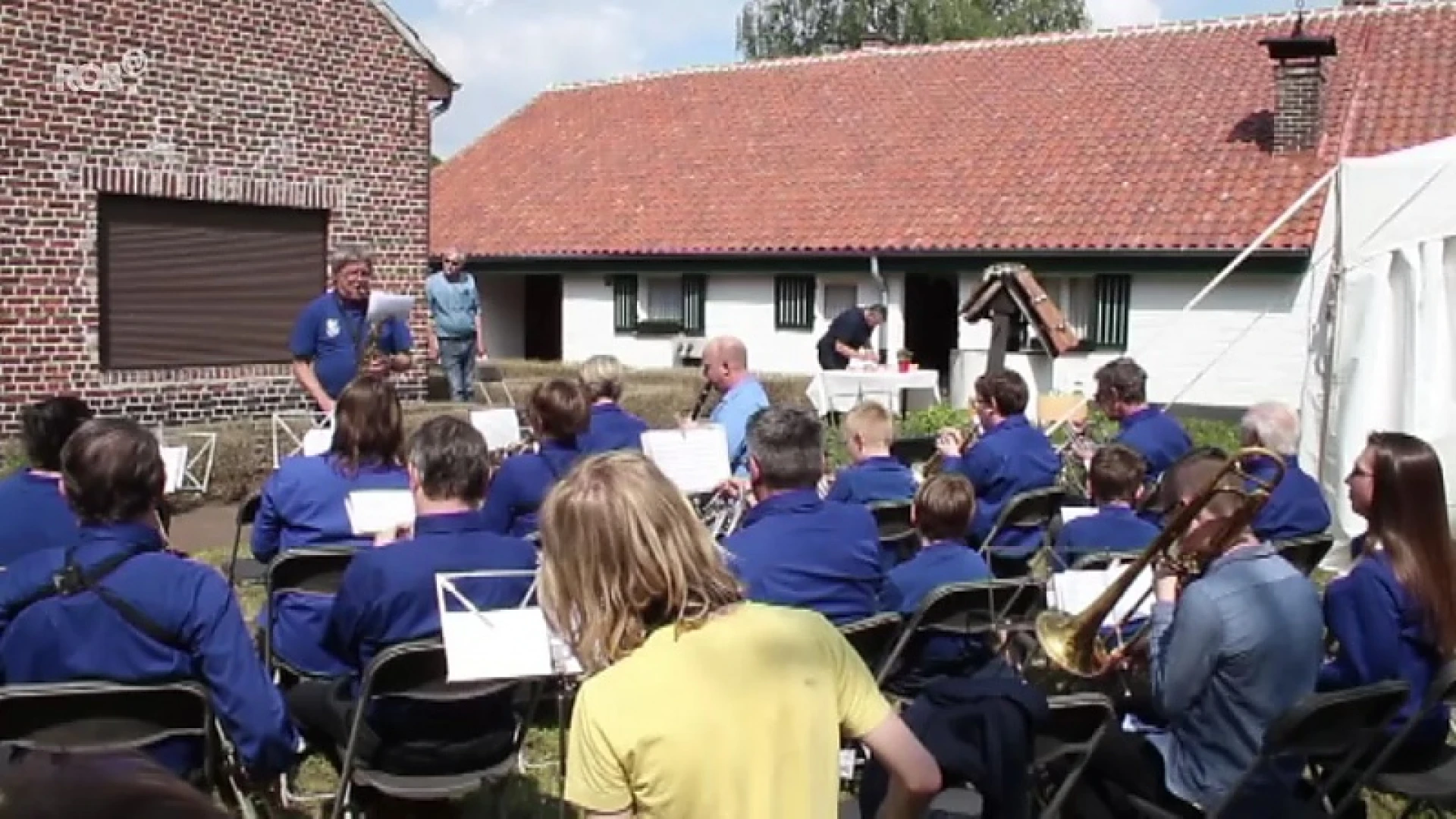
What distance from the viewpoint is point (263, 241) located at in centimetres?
1276

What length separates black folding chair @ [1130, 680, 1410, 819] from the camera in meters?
3.43

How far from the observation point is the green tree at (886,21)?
41812 mm

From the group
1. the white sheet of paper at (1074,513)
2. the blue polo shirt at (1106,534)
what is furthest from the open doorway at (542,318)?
the blue polo shirt at (1106,534)

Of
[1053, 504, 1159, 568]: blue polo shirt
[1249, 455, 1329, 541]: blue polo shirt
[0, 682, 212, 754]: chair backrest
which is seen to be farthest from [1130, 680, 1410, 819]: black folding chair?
[0, 682, 212, 754]: chair backrest

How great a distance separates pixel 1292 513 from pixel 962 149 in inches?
606

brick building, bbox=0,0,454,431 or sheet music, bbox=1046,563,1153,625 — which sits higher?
brick building, bbox=0,0,454,431

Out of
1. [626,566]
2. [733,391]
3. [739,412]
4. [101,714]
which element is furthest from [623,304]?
[626,566]

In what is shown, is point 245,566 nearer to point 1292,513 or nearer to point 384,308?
point 384,308

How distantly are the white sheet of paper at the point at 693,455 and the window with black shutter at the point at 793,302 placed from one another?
46.3ft

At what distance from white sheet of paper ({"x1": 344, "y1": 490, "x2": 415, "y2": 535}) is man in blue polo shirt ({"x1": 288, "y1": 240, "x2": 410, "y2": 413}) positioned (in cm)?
378

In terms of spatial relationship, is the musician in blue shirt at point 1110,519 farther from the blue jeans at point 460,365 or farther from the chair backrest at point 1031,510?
the blue jeans at point 460,365

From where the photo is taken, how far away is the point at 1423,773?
410cm

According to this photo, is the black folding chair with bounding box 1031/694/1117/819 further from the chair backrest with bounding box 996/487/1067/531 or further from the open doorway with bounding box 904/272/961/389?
the open doorway with bounding box 904/272/961/389

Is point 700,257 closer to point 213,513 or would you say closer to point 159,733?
point 213,513
